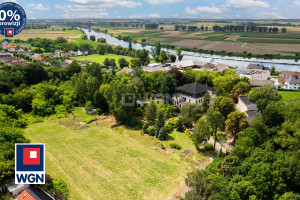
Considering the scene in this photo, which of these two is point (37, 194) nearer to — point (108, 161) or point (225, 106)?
point (108, 161)

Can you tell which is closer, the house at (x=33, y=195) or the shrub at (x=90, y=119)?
the house at (x=33, y=195)

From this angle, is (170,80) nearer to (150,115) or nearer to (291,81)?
(150,115)

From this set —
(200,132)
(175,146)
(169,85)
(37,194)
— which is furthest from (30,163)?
(169,85)

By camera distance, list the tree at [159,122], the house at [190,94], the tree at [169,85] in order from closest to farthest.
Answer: the tree at [159,122] < the house at [190,94] < the tree at [169,85]

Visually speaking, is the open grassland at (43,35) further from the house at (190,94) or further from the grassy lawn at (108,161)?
the house at (190,94)

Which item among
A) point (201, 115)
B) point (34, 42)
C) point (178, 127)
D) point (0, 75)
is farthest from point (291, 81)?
point (34, 42)

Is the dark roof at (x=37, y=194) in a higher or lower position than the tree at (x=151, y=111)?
lower

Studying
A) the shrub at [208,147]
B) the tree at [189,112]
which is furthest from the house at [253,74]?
the shrub at [208,147]
